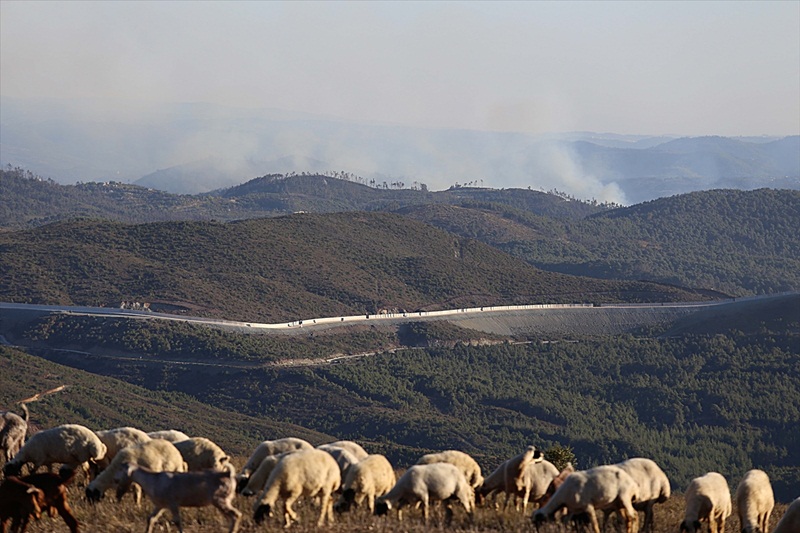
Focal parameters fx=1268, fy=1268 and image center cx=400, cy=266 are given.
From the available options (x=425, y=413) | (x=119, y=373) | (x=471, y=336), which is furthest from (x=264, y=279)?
(x=425, y=413)

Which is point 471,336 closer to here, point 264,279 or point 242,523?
point 264,279

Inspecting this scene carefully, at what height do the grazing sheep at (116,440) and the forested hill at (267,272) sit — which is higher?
the forested hill at (267,272)

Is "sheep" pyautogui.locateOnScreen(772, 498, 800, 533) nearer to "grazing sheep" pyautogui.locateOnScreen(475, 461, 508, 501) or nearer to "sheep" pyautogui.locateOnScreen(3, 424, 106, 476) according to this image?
"grazing sheep" pyautogui.locateOnScreen(475, 461, 508, 501)

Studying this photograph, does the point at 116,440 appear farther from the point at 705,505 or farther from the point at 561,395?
the point at 561,395

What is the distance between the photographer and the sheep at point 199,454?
24656mm

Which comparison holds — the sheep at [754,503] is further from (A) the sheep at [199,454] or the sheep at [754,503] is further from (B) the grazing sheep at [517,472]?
(A) the sheep at [199,454]

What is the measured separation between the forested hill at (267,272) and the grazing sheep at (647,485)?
88.9 meters

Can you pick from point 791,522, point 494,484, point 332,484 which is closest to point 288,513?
point 332,484

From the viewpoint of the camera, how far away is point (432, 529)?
2092cm

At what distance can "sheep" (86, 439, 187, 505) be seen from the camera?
74.3ft

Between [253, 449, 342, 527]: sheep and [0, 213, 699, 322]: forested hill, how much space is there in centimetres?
8875

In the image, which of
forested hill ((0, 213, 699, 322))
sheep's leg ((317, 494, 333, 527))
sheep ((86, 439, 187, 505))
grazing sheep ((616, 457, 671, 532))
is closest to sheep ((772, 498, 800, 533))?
grazing sheep ((616, 457, 671, 532))

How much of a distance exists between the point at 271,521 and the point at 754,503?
9.00 m

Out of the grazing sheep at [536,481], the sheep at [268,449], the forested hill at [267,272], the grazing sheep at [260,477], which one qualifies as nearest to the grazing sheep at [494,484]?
the grazing sheep at [536,481]
